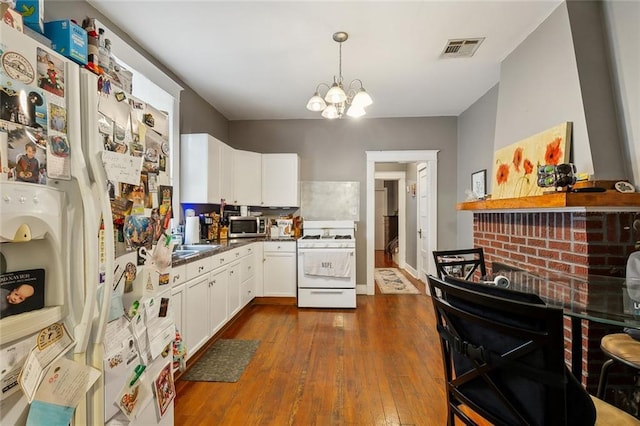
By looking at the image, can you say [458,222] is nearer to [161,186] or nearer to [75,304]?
[161,186]

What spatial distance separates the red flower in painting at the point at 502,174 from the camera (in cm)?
250

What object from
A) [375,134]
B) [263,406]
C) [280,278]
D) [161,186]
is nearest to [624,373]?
[263,406]

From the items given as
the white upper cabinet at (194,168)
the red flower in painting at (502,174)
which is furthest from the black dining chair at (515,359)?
the white upper cabinet at (194,168)

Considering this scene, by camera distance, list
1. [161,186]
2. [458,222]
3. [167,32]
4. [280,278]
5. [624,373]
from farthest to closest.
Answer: [458,222] → [280,278] → [167,32] → [624,373] → [161,186]

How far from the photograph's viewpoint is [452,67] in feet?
9.44

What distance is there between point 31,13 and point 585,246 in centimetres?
274

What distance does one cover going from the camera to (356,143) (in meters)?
4.40

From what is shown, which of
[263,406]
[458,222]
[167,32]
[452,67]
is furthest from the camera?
[458,222]

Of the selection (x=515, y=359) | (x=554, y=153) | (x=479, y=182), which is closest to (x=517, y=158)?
(x=554, y=153)

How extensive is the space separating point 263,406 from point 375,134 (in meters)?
3.71

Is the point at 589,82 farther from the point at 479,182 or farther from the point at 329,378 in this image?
the point at 329,378

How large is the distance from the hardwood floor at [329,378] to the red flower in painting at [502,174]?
5.31 ft

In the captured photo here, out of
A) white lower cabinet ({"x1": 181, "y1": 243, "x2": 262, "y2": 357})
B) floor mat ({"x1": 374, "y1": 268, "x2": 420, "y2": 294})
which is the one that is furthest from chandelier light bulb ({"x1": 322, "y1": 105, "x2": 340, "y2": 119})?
floor mat ({"x1": 374, "y1": 268, "x2": 420, "y2": 294})

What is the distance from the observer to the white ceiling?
203 centimetres
